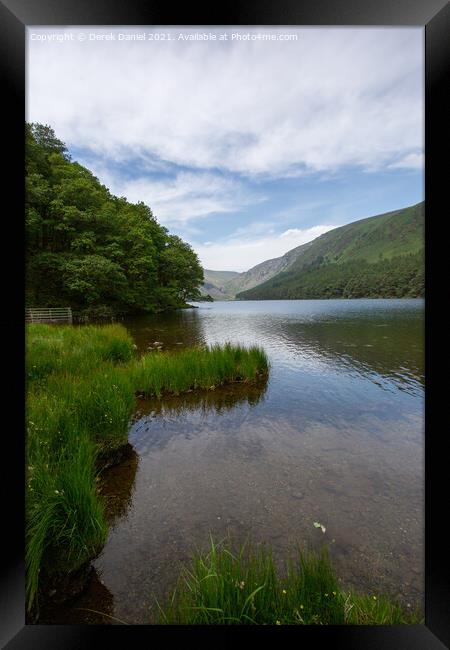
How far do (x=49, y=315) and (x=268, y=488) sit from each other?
24287 millimetres

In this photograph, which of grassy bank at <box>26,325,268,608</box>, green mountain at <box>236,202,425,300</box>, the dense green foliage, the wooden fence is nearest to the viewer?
grassy bank at <box>26,325,268,608</box>

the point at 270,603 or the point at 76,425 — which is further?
the point at 76,425

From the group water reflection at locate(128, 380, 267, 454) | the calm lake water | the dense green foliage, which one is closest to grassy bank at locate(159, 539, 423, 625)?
the calm lake water

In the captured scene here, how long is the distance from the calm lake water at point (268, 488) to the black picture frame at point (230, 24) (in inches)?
46.3

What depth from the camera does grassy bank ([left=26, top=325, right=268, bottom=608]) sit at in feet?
7.38

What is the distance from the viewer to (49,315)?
873 inches

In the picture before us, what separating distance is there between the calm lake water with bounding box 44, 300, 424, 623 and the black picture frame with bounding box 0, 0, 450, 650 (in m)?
1.18

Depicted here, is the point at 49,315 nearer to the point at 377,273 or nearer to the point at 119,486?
the point at 119,486

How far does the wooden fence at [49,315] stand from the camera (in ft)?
69.6

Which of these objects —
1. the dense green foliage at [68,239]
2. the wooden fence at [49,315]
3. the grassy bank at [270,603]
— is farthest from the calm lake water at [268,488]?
the dense green foliage at [68,239]

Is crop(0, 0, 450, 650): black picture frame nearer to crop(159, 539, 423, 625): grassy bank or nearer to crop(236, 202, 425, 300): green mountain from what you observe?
crop(159, 539, 423, 625): grassy bank

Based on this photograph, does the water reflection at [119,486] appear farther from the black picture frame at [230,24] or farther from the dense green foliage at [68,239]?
the dense green foliage at [68,239]

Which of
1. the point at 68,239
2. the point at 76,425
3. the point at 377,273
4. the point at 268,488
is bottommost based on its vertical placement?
the point at 268,488

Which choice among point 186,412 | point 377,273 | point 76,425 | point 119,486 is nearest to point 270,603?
point 119,486
